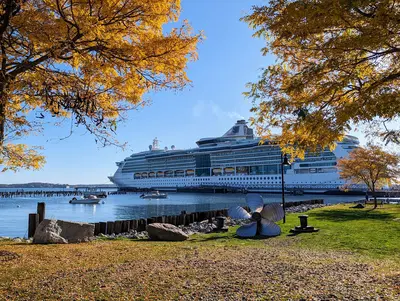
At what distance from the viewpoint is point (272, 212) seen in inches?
471

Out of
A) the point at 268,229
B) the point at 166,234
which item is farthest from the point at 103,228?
the point at 268,229

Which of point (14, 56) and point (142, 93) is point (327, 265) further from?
point (14, 56)

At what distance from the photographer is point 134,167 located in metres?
95.8

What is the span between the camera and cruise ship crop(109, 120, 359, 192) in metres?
64.8

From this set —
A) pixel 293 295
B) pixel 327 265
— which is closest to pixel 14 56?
pixel 293 295

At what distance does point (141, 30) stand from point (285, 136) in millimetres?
3929

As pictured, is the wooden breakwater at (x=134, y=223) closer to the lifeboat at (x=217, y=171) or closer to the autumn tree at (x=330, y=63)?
the autumn tree at (x=330, y=63)

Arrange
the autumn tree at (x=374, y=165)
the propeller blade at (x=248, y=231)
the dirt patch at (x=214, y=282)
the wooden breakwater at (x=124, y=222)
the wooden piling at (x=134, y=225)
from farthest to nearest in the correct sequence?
1. the autumn tree at (x=374, y=165)
2. the wooden piling at (x=134, y=225)
3. the wooden breakwater at (x=124, y=222)
4. the propeller blade at (x=248, y=231)
5. the dirt patch at (x=214, y=282)

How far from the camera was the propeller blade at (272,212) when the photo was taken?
39.1ft

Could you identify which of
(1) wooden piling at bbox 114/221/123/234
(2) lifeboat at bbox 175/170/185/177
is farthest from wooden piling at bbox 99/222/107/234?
(2) lifeboat at bbox 175/170/185/177

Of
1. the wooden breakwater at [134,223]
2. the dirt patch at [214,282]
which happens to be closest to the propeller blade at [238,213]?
the wooden breakwater at [134,223]

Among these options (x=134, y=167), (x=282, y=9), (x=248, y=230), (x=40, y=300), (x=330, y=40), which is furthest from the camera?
(x=134, y=167)

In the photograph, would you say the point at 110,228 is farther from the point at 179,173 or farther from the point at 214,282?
the point at 179,173

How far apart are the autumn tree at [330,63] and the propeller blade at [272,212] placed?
4646mm
